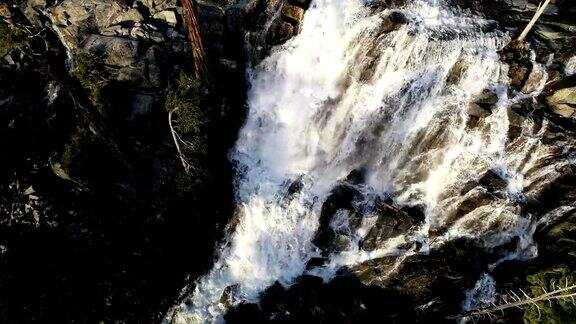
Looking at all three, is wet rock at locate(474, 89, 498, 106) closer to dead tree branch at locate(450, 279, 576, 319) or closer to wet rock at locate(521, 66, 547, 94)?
wet rock at locate(521, 66, 547, 94)

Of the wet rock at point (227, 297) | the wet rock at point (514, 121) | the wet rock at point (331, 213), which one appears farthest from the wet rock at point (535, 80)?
the wet rock at point (227, 297)

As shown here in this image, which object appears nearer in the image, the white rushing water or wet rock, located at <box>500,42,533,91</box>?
wet rock, located at <box>500,42,533,91</box>

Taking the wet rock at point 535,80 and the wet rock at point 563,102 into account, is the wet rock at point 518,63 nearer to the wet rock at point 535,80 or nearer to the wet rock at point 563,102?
the wet rock at point 535,80

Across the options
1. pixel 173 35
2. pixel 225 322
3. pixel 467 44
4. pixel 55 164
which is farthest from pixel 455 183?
pixel 55 164

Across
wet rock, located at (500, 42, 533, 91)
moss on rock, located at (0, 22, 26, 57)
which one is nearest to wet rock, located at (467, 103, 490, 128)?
wet rock, located at (500, 42, 533, 91)

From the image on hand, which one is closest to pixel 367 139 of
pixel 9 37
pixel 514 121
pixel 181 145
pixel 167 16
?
pixel 514 121

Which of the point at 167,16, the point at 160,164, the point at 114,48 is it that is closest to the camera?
the point at 114,48

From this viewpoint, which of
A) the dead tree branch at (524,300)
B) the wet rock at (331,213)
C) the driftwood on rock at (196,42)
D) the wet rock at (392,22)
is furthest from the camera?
the wet rock at (331,213)

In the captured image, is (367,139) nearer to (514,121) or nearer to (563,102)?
(514,121)
